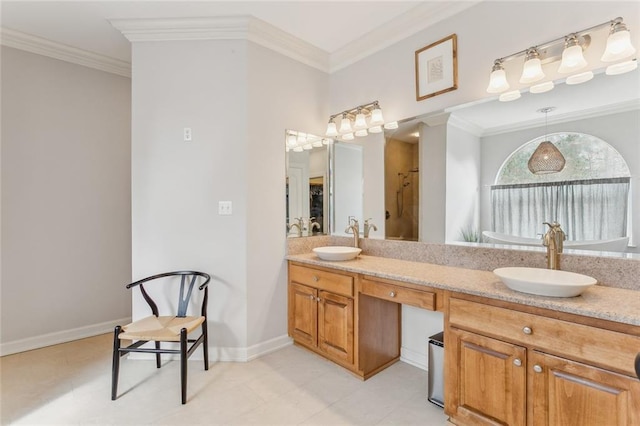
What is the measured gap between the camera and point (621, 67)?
157cm

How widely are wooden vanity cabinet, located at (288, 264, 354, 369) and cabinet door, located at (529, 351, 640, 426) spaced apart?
3.65 ft

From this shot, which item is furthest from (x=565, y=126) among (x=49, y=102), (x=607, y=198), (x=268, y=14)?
(x=49, y=102)

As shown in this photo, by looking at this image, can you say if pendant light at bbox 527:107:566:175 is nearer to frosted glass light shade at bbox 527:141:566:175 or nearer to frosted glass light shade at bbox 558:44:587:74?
frosted glass light shade at bbox 527:141:566:175

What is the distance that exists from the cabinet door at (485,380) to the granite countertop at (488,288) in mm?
236

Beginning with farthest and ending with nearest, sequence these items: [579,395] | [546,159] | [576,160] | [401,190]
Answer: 1. [401,190]
2. [546,159]
3. [576,160]
4. [579,395]

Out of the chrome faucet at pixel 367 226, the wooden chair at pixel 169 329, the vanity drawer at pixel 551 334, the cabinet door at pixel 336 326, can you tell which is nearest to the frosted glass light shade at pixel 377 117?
the chrome faucet at pixel 367 226

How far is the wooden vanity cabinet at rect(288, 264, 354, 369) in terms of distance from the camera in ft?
7.32

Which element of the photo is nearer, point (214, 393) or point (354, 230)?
point (214, 393)

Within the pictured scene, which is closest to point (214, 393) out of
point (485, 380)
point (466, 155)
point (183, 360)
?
point (183, 360)

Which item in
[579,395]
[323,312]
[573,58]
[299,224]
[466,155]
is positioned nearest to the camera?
[579,395]

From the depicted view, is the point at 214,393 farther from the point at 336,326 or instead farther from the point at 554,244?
the point at 554,244

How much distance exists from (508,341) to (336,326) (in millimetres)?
1163

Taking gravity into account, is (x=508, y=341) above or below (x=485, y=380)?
above

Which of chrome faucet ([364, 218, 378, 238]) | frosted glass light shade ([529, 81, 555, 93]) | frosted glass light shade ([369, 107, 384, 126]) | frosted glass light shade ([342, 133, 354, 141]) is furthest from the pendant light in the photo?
frosted glass light shade ([342, 133, 354, 141])
